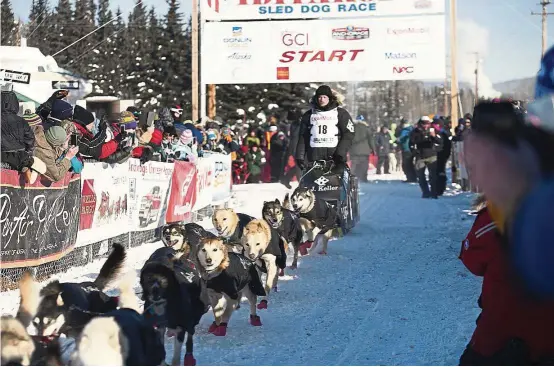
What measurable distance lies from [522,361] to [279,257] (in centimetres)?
458

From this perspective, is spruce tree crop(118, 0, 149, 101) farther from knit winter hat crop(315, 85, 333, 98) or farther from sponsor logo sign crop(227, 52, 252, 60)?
knit winter hat crop(315, 85, 333, 98)

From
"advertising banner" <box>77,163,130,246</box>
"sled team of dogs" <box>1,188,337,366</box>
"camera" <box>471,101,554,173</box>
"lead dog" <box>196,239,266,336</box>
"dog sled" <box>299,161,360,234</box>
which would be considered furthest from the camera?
"dog sled" <box>299,161,360,234</box>

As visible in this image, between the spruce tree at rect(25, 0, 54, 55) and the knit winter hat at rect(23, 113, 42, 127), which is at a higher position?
the spruce tree at rect(25, 0, 54, 55)

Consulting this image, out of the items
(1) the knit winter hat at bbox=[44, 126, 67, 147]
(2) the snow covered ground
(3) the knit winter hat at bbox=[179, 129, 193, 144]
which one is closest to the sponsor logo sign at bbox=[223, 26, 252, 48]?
(3) the knit winter hat at bbox=[179, 129, 193, 144]

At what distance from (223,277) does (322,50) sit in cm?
1511

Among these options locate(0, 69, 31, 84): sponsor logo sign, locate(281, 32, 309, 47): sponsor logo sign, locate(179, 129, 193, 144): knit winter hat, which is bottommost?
locate(179, 129, 193, 144): knit winter hat

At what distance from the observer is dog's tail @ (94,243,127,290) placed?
5215mm

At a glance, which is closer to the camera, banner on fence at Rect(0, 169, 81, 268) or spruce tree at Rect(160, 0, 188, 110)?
banner on fence at Rect(0, 169, 81, 268)

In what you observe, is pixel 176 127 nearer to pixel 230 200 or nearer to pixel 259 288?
pixel 230 200

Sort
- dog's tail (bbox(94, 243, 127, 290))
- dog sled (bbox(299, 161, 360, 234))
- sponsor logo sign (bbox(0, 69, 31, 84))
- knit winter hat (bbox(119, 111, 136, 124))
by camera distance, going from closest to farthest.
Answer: dog's tail (bbox(94, 243, 127, 290)) → dog sled (bbox(299, 161, 360, 234)) → knit winter hat (bbox(119, 111, 136, 124)) → sponsor logo sign (bbox(0, 69, 31, 84))

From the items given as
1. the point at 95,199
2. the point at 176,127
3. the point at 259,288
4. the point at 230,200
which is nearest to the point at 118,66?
the point at 230,200

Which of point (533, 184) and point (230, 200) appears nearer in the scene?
point (533, 184)

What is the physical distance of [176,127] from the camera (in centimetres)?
1295

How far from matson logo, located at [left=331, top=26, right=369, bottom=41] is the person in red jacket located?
1727 cm
